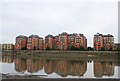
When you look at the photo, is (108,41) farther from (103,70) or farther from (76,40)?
(103,70)

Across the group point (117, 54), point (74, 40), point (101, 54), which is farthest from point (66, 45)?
point (117, 54)

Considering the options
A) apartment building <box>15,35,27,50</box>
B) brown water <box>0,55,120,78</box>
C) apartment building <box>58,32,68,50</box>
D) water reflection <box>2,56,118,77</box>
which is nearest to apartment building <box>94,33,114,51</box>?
apartment building <box>58,32,68,50</box>

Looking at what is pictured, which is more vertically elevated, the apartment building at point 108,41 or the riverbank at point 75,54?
the apartment building at point 108,41

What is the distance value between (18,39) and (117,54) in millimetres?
17668

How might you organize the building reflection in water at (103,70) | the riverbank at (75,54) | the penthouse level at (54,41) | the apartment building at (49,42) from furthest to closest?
1. the apartment building at (49,42)
2. the penthouse level at (54,41)
3. the riverbank at (75,54)
4. the building reflection in water at (103,70)

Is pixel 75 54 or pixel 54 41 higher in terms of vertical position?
pixel 54 41


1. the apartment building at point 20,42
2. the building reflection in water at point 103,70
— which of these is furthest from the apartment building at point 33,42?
the building reflection in water at point 103,70

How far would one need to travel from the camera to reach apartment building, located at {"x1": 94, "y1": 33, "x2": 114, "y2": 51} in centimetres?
2253

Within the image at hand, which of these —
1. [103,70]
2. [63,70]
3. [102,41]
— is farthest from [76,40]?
[63,70]

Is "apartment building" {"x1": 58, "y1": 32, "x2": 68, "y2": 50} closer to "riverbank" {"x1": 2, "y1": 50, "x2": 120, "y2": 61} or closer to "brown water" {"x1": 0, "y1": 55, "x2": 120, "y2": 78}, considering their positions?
"riverbank" {"x1": 2, "y1": 50, "x2": 120, "y2": 61}

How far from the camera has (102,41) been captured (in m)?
23.6

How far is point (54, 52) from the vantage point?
20078 mm

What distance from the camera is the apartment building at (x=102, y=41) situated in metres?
22.5

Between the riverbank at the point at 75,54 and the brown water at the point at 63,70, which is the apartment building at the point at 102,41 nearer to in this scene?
the riverbank at the point at 75,54
